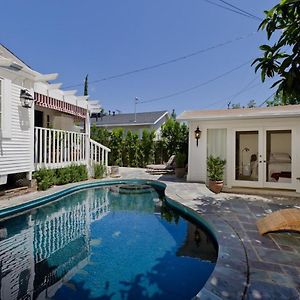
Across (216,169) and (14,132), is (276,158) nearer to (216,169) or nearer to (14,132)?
(216,169)

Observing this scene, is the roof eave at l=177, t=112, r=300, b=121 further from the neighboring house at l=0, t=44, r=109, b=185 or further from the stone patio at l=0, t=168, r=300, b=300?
the neighboring house at l=0, t=44, r=109, b=185

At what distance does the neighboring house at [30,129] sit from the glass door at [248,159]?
25.9ft

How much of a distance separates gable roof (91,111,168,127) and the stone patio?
17.8 meters

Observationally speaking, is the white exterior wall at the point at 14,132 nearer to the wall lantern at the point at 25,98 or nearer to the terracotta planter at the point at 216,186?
the wall lantern at the point at 25,98

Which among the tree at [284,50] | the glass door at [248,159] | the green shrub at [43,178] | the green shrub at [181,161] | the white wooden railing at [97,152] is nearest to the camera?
the tree at [284,50]

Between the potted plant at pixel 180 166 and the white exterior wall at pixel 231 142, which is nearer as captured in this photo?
the white exterior wall at pixel 231 142

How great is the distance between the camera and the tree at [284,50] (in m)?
3.74

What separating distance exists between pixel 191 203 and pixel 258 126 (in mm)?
4935

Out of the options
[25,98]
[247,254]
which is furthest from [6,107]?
[247,254]

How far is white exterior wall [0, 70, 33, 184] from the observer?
724cm

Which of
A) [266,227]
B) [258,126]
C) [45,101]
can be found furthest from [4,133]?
[258,126]

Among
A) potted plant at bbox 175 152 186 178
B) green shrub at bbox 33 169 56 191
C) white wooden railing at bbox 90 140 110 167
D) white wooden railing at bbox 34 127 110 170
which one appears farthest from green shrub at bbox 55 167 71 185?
potted plant at bbox 175 152 186 178

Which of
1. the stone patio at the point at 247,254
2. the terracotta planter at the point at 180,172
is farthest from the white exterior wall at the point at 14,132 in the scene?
the terracotta planter at the point at 180,172

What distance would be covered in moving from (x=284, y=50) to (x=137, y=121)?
69.9ft
